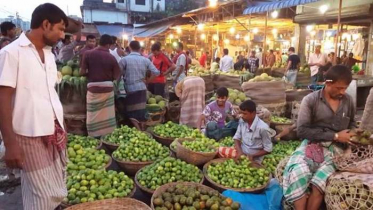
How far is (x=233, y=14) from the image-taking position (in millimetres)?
12258

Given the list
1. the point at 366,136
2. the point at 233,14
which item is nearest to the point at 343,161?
the point at 366,136

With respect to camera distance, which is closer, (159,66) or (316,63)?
(159,66)

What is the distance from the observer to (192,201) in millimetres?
3074

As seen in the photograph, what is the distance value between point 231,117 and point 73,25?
11.2 feet

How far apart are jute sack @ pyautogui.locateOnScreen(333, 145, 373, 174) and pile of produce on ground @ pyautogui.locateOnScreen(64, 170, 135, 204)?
215cm

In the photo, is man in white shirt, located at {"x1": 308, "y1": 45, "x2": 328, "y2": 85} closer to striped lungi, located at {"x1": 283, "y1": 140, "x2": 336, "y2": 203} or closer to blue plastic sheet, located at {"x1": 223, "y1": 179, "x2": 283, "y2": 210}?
blue plastic sheet, located at {"x1": 223, "y1": 179, "x2": 283, "y2": 210}

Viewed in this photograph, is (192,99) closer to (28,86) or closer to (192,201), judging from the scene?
(192,201)

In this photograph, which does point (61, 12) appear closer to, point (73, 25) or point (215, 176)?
point (215, 176)

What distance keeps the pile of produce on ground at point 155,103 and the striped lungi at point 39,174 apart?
13.9 feet

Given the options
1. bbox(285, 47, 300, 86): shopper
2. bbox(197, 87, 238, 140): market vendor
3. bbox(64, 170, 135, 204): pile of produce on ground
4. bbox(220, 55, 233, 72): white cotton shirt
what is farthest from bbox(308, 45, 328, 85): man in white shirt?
bbox(64, 170, 135, 204): pile of produce on ground

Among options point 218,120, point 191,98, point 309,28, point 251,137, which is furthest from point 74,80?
point 309,28

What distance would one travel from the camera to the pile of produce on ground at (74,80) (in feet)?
18.9

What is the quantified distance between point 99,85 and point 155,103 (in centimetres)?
171

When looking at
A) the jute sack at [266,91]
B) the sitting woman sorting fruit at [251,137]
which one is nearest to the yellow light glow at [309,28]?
the jute sack at [266,91]
